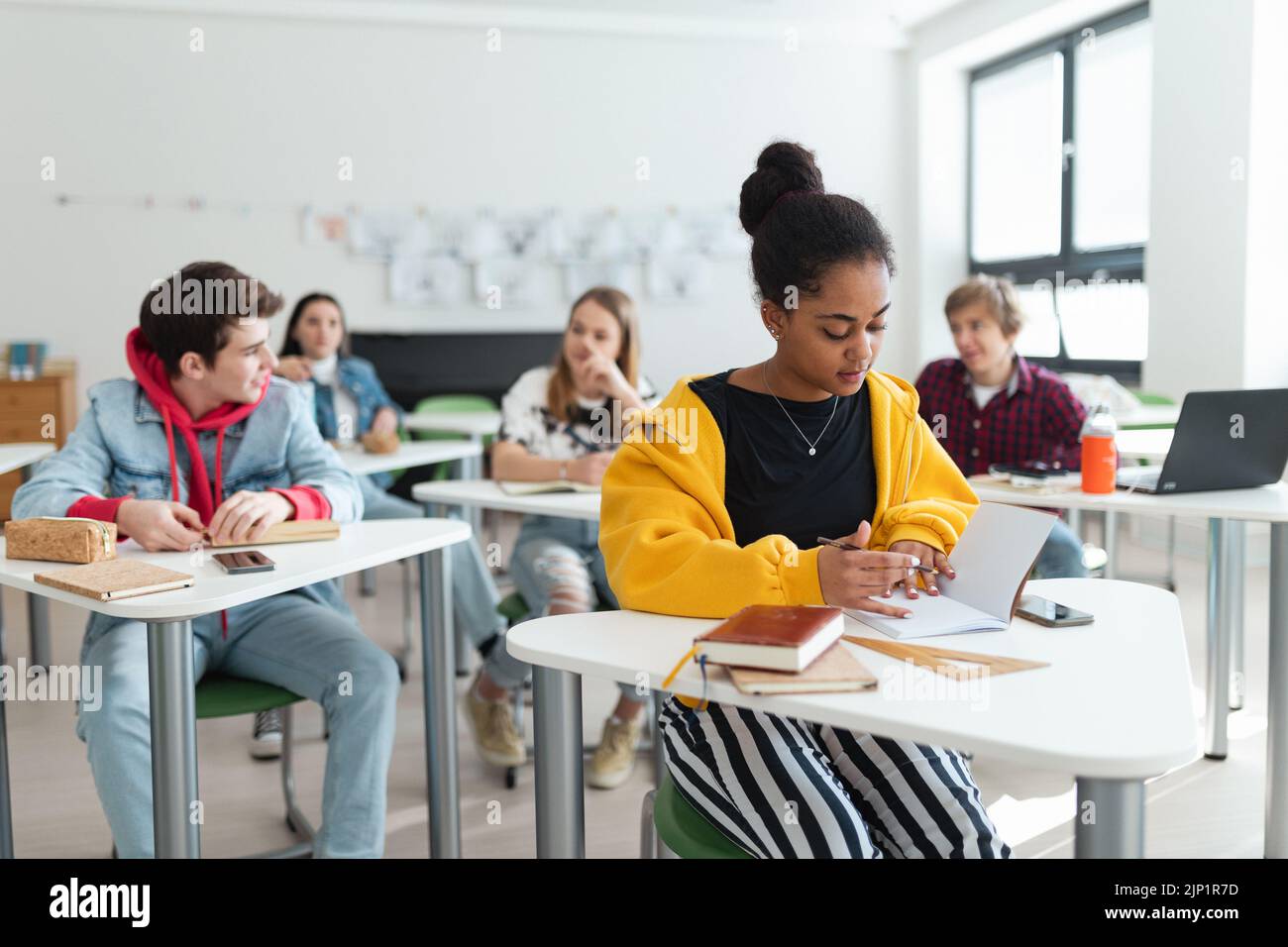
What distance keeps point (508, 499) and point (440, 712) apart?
518 millimetres

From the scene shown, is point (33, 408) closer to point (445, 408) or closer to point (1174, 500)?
point (445, 408)

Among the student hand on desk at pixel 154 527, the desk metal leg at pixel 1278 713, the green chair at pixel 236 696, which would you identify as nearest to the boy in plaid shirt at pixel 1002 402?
the desk metal leg at pixel 1278 713

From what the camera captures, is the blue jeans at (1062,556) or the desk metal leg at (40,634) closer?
the blue jeans at (1062,556)

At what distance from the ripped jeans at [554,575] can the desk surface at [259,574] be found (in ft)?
1.46

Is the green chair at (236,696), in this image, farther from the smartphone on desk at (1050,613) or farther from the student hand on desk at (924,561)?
the smartphone on desk at (1050,613)

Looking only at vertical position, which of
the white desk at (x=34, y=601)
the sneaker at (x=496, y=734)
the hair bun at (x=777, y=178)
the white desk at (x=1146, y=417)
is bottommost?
the sneaker at (x=496, y=734)

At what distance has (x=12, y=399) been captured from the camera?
5.73 meters

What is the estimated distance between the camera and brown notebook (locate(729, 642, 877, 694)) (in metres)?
1.09

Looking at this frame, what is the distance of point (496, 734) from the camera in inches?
104

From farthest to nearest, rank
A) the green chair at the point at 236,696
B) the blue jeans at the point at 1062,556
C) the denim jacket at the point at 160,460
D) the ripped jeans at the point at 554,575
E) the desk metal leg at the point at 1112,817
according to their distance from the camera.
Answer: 1. the blue jeans at the point at 1062,556
2. the ripped jeans at the point at 554,575
3. the denim jacket at the point at 160,460
4. the green chair at the point at 236,696
5. the desk metal leg at the point at 1112,817

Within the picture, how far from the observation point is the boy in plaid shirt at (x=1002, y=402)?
2.83 metres

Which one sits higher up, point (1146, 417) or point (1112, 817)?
point (1146, 417)

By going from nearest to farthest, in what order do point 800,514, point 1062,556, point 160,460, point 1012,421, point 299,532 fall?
1. point 800,514
2. point 299,532
3. point 160,460
4. point 1062,556
5. point 1012,421

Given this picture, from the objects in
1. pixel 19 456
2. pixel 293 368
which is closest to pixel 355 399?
pixel 293 368
